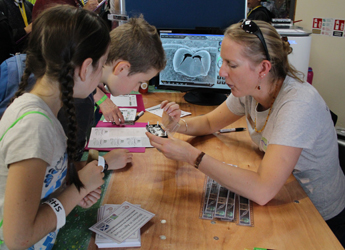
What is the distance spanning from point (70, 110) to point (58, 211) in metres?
0.28

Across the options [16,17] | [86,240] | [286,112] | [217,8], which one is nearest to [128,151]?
[86,240]

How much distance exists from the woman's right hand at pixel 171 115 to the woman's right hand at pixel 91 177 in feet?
1.93

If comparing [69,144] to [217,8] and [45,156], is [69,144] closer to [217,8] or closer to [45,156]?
[45,156]

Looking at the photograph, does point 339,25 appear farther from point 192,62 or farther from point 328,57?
point 192,62

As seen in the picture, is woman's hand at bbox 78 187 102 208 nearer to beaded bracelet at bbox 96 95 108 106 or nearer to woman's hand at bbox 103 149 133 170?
woman's hand at bbox 103 149 133 170

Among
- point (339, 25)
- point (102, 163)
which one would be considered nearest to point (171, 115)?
point (102, 163)

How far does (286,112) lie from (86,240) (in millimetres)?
805

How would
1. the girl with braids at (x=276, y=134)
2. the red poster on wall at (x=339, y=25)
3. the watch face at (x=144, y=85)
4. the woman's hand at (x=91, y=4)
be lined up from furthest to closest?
the red poster on wall at (x=339, y=25), the woman's hand at (x=91, y=4), the watch face at (x=144, y=85), the girl with braids at (x=276, y=134)

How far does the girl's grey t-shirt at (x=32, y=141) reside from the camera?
2.46ft

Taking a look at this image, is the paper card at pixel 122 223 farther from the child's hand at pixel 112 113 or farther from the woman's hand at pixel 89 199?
the child's hand at pixel 112 113

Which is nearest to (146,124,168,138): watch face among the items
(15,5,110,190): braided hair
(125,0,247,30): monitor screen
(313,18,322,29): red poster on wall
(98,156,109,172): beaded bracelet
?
(98,156,109,172): beaded bracelet

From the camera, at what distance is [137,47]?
4.20ft

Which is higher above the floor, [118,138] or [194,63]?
[194,63]

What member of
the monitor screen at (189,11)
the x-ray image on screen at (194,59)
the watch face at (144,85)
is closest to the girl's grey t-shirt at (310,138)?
the x-ray image on screen at (194,59)
